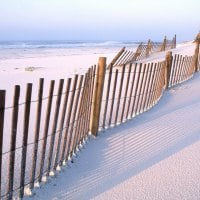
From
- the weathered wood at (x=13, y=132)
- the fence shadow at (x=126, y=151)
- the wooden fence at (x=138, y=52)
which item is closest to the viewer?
the weathered wood at (x=13, y=132)

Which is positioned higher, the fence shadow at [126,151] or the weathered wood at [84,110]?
the weathered wood at [84,110]

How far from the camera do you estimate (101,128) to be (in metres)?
7.33

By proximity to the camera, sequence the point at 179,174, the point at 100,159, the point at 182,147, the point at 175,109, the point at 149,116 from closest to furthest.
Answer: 1. the point at 179,174
2. the point at 100,159
3. the point at 182,147
4. the point at 149,116
5. the point at 175,109

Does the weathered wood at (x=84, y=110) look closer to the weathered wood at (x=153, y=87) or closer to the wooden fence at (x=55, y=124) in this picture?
the wooden fence at (x=55, y=124)

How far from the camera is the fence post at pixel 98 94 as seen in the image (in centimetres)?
675

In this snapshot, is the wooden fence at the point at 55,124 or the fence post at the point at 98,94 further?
the fence post at the point at 98,94

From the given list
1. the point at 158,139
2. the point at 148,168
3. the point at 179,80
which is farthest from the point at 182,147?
the point at 179,80

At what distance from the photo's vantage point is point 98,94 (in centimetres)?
682

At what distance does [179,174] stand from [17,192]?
81.4 inches

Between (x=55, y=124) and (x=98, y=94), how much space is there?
1.87 metres

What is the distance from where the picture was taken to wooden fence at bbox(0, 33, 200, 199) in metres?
4.24

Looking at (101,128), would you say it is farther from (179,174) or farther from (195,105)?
(195,105)

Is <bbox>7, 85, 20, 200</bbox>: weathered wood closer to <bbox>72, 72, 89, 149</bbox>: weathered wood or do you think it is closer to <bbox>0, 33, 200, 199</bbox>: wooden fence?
<bbox>0, 33, 200, 199</bbox>: wooden fence

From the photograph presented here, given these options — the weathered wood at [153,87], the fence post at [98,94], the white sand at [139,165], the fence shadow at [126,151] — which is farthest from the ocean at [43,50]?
the fence post at [98,94]
